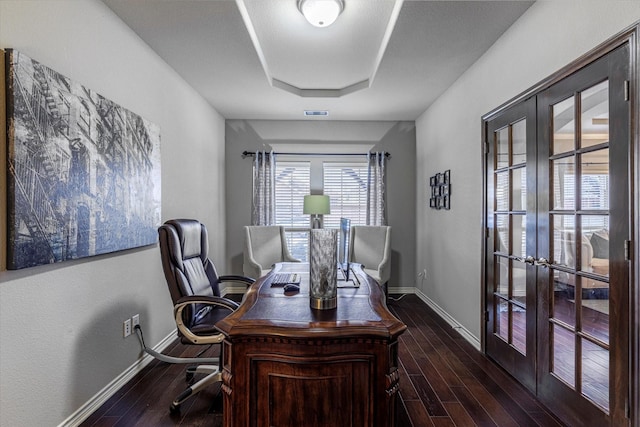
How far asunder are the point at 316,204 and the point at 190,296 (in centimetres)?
267

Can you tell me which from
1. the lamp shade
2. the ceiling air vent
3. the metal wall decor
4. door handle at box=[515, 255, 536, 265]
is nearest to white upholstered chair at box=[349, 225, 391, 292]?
the lamp shade

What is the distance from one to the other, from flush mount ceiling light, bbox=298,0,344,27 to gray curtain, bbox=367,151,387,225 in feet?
9.26

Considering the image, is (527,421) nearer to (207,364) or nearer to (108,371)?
(207,364)

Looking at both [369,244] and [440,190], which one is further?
[369,244]

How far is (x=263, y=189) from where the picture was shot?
198 inches

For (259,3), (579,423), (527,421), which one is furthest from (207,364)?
(259,3)

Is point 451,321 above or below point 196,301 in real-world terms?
below

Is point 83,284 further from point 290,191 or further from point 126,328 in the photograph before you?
point 290,191

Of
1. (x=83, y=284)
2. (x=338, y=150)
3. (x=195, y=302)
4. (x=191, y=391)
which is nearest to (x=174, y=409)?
(x=191, y=391)

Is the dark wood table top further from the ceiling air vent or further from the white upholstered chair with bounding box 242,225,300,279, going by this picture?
the ceiling air vent

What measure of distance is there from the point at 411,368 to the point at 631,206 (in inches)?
72.2

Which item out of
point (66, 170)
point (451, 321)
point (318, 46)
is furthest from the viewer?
point (451, 321)

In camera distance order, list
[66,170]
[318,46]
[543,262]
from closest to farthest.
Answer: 1. [66,170]
2. [543,262]
3. [318,46]

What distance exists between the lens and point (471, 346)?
3133 mm
